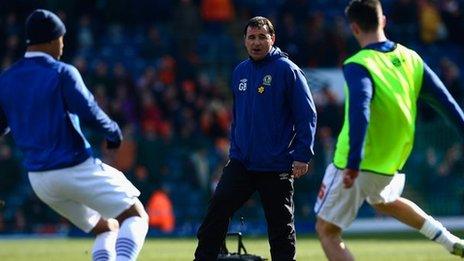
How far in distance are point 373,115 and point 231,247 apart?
8620 millimetres

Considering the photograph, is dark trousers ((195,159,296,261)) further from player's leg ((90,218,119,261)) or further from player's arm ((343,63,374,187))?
player's arm ((343,63,374,187))

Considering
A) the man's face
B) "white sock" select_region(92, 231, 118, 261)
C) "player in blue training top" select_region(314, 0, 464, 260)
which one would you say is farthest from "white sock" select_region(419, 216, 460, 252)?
"white sock" select_region(92, 231, 118, 261)

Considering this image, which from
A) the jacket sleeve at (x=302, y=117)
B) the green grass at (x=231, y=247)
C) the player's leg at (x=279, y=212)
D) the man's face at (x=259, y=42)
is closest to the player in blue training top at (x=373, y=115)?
the jacket sleeve at (x=302, y=117)

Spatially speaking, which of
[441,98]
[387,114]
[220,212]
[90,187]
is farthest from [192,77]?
[90,187]

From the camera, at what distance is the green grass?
16844mm

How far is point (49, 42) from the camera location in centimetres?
1032

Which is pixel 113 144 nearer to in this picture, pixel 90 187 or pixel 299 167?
pixel 90 187

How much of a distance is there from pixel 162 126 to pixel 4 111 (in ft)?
54.8

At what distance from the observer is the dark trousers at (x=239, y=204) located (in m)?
11.4

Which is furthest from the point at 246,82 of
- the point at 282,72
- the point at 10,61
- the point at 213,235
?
the point at 10,61

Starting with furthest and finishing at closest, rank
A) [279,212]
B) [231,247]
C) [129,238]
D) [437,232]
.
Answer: [231,247] → [279,212] → [437,232] → [129,238]

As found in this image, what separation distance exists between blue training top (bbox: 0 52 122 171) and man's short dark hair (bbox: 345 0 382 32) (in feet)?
6.82

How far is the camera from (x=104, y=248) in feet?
33.6

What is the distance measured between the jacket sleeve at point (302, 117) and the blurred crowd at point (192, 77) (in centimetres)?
1390
